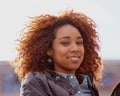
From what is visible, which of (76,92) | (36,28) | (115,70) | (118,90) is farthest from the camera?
(115,70)

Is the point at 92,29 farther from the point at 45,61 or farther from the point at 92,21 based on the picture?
the point at 45,61

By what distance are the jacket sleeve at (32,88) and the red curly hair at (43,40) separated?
189 mm

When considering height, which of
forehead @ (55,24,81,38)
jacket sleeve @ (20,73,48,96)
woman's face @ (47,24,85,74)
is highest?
forehead @ (55,24,81,38)

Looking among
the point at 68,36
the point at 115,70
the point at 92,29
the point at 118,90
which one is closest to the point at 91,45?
the point at 92,29

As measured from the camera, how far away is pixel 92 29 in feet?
9.46

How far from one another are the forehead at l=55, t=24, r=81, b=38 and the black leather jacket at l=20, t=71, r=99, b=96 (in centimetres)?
22

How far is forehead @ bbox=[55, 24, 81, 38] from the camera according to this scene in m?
2.65

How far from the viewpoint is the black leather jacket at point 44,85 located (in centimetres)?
251

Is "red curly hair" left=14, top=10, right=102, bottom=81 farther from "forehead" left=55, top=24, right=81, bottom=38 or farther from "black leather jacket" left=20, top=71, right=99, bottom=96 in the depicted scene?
"black leather jacket" left=20, top=71, right=99, bottom=96

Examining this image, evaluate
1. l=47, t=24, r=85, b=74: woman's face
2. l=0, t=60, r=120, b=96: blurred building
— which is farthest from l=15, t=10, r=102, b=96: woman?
l=0, t=60, r=120, b=96: blurred building

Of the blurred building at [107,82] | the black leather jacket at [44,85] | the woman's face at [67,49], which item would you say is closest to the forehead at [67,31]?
the woman's face at [67,49]

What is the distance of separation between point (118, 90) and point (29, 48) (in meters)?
0.60

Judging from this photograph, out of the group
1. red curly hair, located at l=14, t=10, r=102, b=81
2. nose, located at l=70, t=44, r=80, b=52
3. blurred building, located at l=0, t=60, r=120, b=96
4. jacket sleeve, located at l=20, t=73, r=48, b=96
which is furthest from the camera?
blurred building, located at l=0, t=60, r=120, b=96

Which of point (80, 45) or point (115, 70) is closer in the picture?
point (80, 45)
